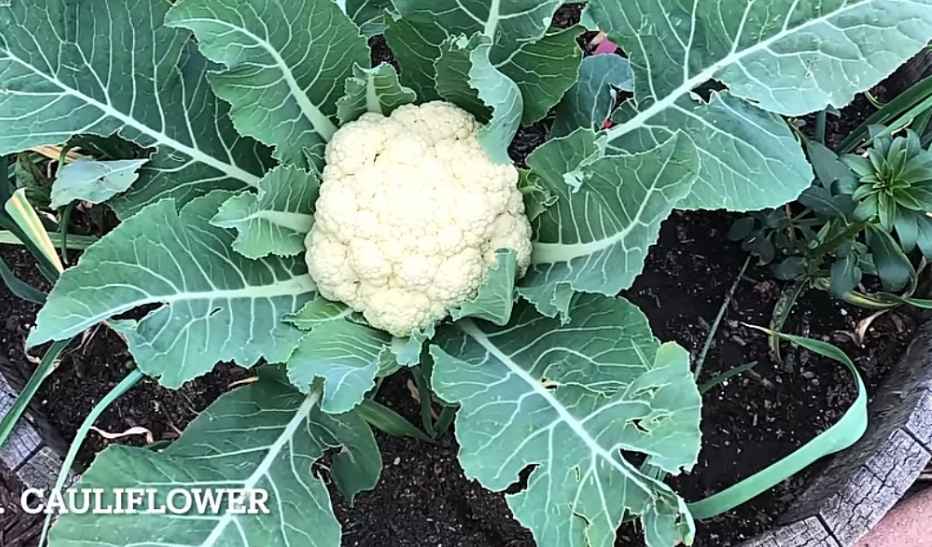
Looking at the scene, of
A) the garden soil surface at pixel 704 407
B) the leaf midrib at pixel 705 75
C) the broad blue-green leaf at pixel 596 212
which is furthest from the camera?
the garden soil surface at pixel 704 407

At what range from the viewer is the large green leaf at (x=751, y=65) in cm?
83

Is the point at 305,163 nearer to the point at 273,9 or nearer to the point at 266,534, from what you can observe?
the point at 273,9

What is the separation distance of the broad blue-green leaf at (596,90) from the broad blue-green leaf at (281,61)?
8.4 inches

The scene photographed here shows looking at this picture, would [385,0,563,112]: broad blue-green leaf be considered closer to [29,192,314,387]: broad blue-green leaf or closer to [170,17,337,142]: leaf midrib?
[170,17,337,142]: leaf midrib

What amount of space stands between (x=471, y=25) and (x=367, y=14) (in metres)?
0.16

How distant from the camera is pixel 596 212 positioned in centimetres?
81

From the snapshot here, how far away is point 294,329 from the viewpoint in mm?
863

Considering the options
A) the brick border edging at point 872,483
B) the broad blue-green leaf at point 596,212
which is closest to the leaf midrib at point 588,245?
the broad blue-green leaf at point 596,212

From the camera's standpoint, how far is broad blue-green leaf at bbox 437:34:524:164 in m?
0.76

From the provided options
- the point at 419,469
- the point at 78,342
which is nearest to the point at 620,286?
the point at 419,469

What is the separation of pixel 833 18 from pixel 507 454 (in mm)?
473

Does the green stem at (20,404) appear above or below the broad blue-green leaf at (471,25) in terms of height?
below

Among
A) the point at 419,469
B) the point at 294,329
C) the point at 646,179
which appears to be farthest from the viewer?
the point at 419,469

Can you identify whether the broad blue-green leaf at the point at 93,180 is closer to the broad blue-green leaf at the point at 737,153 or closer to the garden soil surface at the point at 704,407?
the garden soil surface at the point at 704,407
